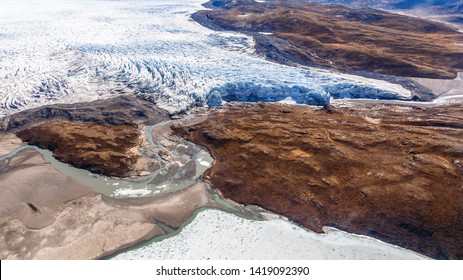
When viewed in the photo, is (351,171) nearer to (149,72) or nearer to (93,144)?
(93,144)

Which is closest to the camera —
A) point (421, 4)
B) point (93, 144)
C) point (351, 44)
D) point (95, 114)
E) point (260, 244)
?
point (260, 244)

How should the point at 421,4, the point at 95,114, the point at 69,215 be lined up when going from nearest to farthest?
the point at 69,215 < the point at 95,114 < the point at 421,4

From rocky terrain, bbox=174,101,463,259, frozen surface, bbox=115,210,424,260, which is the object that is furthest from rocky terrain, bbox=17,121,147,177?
frozen surface, bbox=115,210,424,260

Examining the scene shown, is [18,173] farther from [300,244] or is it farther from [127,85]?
[300,244]

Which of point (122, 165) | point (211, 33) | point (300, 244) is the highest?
point (211, 33)

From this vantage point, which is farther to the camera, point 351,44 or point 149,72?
point 351,44

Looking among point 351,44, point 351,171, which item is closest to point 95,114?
point 351,171

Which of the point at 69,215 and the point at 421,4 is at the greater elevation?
the point at 421,4

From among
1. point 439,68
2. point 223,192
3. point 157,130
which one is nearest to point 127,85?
point 157,130
